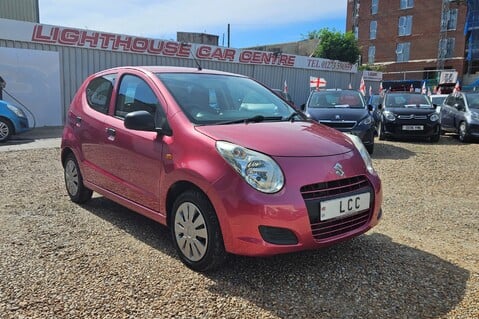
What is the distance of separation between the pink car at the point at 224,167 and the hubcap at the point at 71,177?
2.16 ft

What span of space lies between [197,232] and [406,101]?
11.1 m

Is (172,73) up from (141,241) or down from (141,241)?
up

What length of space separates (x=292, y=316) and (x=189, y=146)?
148cm

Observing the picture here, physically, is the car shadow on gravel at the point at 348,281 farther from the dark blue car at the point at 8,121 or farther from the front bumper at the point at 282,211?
the dark blue car at the point at 8,121

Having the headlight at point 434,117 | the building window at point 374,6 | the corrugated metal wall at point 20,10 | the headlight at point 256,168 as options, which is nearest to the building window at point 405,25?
the building window at point 374,6

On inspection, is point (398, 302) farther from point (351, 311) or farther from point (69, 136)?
point (69, 136)

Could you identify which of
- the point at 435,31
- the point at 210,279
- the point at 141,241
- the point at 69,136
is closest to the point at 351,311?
the point at 210,279

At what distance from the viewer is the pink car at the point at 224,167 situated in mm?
3051

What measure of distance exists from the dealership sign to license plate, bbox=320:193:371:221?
9.46 m

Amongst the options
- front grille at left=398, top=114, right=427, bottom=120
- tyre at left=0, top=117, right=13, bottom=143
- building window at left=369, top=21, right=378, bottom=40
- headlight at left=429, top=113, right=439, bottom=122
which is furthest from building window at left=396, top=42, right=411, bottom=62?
tyre at left=0, top=117, right=13, bottom=143

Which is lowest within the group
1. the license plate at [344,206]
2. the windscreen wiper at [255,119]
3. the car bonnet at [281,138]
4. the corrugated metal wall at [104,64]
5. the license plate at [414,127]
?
the license plate at [414,127]

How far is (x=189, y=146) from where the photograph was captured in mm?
3408

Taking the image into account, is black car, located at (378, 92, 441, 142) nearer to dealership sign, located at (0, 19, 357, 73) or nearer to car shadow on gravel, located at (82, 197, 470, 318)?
dealership sign, located at (0, 19, 357, 73)

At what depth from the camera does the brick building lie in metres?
45.2
